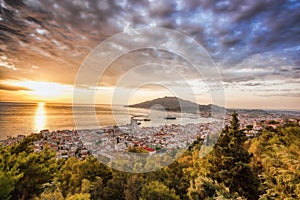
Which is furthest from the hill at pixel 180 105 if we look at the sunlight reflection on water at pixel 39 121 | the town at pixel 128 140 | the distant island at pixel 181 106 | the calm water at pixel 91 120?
the sunlight reflection on water at pixel 39 121

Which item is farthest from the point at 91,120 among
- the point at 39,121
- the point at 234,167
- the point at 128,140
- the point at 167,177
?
the point at 39,121

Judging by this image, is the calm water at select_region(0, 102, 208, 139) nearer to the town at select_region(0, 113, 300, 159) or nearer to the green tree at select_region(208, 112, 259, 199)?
the town at select_region(0, 113, 300, 159)

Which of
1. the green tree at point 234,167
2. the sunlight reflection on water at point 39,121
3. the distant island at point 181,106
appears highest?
the distant island at point 181,106

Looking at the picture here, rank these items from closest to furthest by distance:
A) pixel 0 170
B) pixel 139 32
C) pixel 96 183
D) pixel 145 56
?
pixel 0 170 < pixel 139 32 < pixel 145 56 < pixel 96 183

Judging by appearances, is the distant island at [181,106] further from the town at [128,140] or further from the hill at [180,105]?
the town at [128,140]

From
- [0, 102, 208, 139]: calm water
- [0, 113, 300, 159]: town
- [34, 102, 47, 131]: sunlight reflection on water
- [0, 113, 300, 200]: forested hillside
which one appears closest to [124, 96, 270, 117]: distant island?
[0, 102, 208, 139]: calm water

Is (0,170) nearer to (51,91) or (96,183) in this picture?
(96,183)

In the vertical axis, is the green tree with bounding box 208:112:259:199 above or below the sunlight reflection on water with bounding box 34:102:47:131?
above

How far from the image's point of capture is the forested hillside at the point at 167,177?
3891mm

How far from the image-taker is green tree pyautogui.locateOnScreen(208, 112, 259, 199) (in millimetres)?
6477

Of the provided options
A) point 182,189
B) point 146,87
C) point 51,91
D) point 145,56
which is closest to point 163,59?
point 145,56

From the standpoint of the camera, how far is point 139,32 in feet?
17.8

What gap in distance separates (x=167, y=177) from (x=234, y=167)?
305cm

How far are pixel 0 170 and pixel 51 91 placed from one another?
9.85 m
